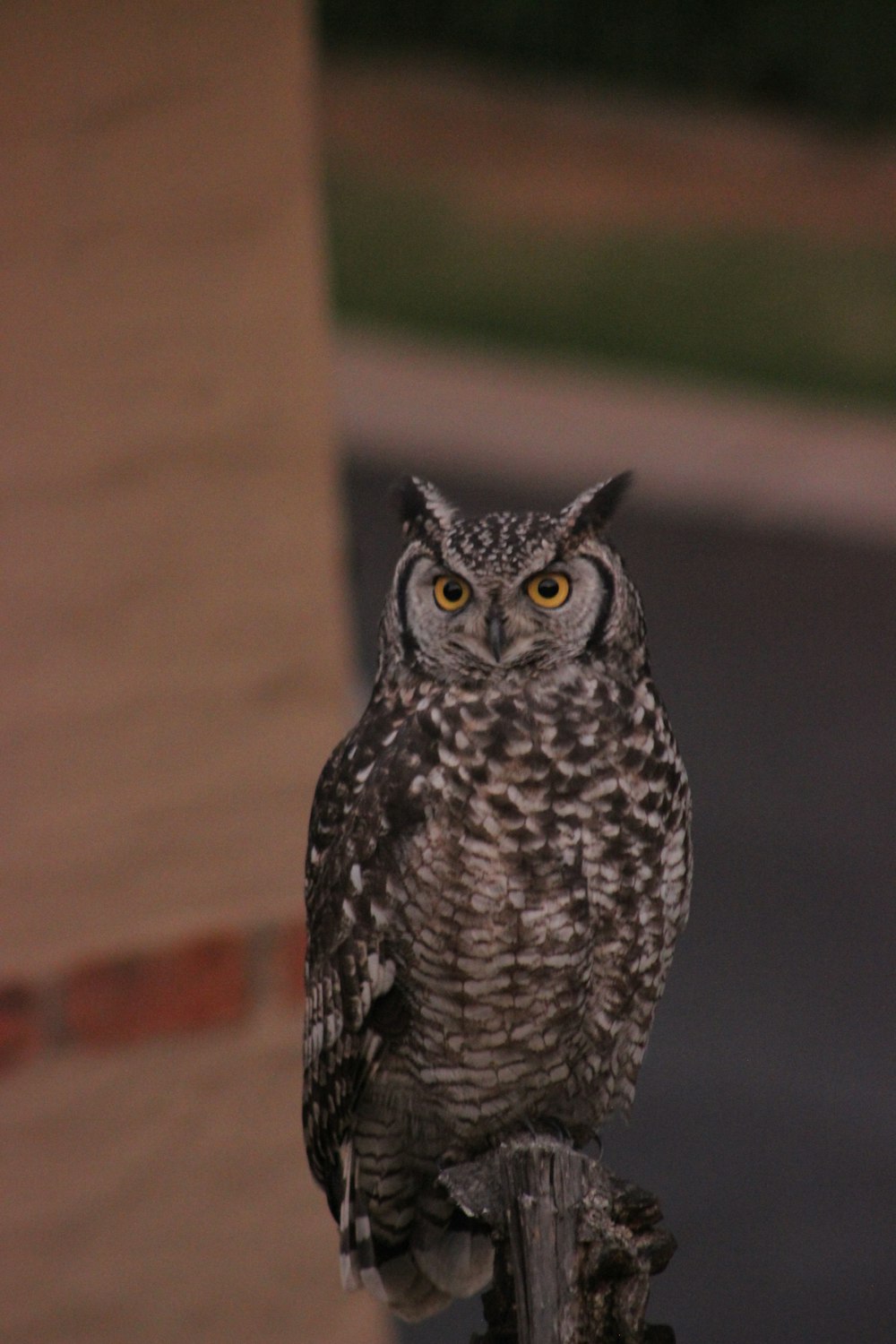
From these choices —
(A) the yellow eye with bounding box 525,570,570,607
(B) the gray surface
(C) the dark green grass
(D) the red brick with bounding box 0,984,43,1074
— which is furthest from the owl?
(C) the dark green grass

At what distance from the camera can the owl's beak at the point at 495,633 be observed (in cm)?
224

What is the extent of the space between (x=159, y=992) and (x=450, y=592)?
7.07ft

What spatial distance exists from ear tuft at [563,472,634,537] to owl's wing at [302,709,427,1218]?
1.27ft

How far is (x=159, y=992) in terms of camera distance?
421 centimetres

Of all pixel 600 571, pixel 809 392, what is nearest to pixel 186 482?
pixel 600 571

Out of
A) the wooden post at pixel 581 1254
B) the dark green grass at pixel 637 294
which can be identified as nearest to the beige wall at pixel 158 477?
the wooden post at pixel 581 1254

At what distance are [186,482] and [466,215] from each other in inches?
467

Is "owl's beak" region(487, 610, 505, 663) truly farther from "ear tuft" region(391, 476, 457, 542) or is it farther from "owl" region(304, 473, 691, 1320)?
"ear tuft" region(391, 476, 457, 542)

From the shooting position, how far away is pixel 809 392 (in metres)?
12.9

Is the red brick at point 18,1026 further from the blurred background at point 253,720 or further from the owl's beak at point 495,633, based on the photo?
the owl's beak at point 495,633

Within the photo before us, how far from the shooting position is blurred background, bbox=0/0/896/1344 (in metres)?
4.02

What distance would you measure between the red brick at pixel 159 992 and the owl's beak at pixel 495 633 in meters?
2.05

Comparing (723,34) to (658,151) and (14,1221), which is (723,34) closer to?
(658,151)

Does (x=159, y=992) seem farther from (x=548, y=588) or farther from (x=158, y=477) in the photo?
(x=548, y=588)
